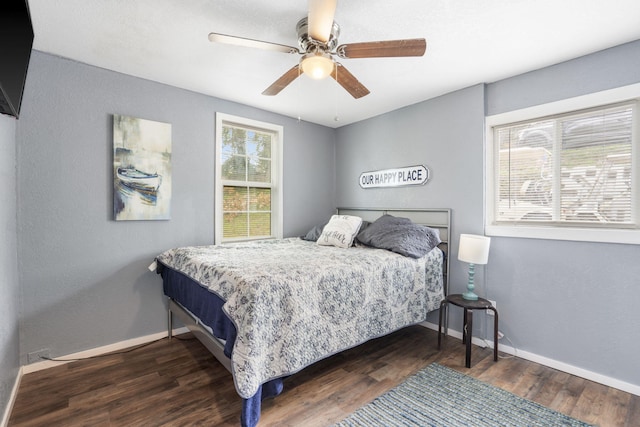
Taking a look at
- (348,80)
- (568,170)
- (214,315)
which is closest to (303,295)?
(214,315)

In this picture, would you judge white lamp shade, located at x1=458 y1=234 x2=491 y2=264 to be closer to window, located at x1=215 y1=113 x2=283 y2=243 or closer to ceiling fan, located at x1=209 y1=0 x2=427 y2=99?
ceiling fan, located at x1=209 y1=0 x2=427 y2=99

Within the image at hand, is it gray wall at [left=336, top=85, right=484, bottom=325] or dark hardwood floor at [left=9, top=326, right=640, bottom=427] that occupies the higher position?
gray wall at [left=336, top=85, right=484, bottom=325]

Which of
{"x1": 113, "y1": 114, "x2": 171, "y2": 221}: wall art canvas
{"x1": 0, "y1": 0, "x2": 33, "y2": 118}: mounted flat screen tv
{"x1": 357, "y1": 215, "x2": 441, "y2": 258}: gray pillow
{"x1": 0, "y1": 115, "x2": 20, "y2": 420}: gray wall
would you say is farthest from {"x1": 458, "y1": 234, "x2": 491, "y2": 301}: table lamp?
{"x1": 0, "y1": 115, "x2": 20, "y2": 420}: gray wall

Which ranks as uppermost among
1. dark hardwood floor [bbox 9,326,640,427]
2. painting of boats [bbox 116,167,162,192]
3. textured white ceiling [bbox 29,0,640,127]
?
textured white ceiling [bbox 29,0,640,127]

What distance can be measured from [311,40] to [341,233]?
1.90 metres

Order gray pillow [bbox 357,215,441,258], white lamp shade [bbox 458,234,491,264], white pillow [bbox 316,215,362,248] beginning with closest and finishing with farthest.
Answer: white lamp shade [bbox 458,234,491,264], gray pillow [bbox 357,215,441,258], white pillow [bbox 316,215,362,248]

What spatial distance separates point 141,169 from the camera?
2646 millimetres

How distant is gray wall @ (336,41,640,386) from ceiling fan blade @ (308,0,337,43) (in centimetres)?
189

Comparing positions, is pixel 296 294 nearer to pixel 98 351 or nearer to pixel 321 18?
pixel 321 18

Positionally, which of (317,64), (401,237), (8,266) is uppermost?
(317,64)

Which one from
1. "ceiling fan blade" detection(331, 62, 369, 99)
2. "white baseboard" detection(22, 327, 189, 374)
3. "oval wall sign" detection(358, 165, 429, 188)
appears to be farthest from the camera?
"oval wall sign" detection(358, 165, 429, 188)

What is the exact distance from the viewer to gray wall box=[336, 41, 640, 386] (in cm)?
207

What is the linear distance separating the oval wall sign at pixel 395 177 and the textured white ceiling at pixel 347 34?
86 centimetres

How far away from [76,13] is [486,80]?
124 inches
